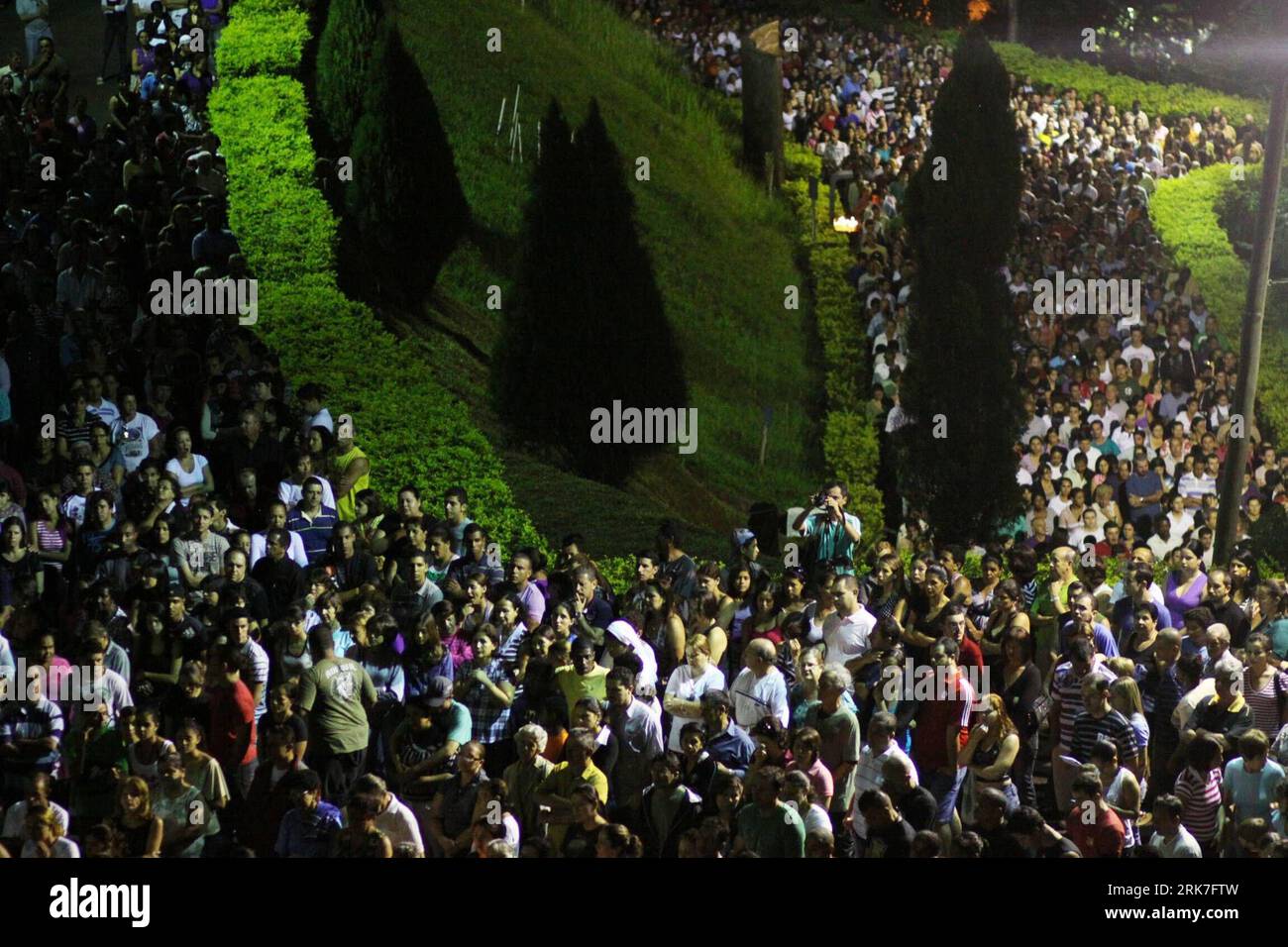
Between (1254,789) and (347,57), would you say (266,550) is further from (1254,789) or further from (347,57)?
(347,57)

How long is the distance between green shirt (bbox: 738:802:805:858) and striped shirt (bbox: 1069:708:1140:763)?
6.64 feet

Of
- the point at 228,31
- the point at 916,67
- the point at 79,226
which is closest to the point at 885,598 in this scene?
the point at 79,226

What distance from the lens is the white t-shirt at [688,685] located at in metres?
13.4

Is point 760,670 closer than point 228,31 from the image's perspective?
Yes

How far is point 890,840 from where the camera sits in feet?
37.9

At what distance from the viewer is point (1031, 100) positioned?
24906 millimetres

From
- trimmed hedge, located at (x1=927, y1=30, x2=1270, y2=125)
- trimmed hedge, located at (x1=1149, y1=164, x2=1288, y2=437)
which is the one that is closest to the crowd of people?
trimmed hedge, located at (x1=1149, y1=164, x2=1288, y2=437)

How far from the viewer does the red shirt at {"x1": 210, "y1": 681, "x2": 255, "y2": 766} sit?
13078mm

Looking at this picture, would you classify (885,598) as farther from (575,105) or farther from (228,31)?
(228,31)

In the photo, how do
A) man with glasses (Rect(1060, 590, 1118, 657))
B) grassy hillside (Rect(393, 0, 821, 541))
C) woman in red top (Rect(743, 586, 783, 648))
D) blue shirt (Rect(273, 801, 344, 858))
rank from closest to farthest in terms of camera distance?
blue shirt (Rect(273, 801, 344, 858)) → man with glasses (Rect(1060, 590, 1118, 657)) → woman in red top (Rect(743, 586, 783, 648)) → grassy hillside (Rect(393, 0, 821, 541))

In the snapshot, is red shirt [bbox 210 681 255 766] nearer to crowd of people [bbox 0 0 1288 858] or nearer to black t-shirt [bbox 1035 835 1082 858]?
crowd of people [bbox 0 0 1288 858]

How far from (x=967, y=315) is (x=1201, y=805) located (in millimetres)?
7343
